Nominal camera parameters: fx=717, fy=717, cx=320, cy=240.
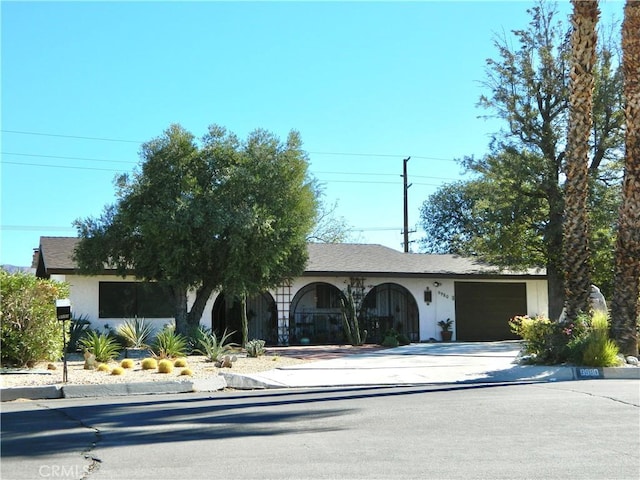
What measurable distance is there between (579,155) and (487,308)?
1417 centimetres

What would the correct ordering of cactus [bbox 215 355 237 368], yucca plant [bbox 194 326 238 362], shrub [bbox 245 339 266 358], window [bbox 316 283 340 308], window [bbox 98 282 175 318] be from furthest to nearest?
window [bbox 316 283 340 308] → window [bbox 98 282 175 318] → shrub [bbox 245 339 266 358] → yucca plant [bbox 194 326 238 362] → cactus [bbox 215 355 237 368]

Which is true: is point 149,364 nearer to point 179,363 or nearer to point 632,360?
point 179,363

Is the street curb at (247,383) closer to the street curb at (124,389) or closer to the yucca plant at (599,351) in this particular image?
the street curb at (124,389)

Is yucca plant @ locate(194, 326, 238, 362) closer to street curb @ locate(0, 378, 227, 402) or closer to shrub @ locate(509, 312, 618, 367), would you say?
street curb @ locate(0, 378, 227, 402)

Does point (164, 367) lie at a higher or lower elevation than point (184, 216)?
lower

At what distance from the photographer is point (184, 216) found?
1922cm

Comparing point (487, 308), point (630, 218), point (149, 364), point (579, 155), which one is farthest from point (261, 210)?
Result: point (487, 308)

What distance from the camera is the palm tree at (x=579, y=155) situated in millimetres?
16406

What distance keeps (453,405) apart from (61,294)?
974 cm

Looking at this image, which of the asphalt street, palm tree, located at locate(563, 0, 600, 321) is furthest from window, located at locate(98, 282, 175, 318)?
palm tree, located at locate(563, 0, 600, 321)

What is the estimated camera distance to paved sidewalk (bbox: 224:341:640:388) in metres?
14.5

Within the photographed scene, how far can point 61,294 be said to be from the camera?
635 inches

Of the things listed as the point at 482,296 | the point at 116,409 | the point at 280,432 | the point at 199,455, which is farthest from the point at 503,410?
the point at 482,296

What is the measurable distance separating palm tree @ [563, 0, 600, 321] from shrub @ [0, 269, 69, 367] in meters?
11.7
